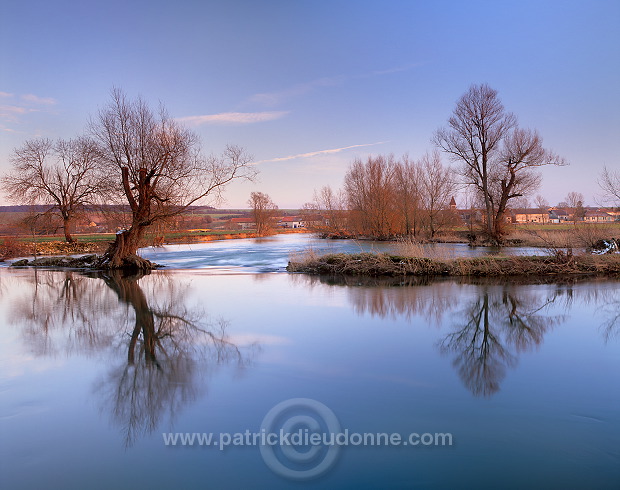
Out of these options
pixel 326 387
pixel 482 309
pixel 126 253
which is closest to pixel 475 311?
pixel 482 309

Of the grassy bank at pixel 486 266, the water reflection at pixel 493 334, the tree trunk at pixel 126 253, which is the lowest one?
the water reflection at pixel 493 334

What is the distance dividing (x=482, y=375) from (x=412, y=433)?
1.93 meters

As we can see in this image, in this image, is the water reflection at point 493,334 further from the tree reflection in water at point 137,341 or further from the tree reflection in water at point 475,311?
the tree reflection in water at point 137,341

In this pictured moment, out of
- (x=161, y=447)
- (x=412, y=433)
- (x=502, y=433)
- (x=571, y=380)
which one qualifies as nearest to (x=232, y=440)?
(x=161, y=447)

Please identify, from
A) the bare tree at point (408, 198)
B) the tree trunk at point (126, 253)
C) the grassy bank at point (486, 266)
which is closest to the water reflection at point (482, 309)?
the grassy bank at point (486, 266)

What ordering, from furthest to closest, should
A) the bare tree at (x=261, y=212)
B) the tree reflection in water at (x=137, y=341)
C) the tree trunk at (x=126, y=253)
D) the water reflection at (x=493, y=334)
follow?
the bare tree at (x=261, y=212) < the tree trunk at (x=126, y=253) < the water reflection at (x=493, y=334) < the tree reflection in water at (x=137, y=341)

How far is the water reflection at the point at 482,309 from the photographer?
5871 mm

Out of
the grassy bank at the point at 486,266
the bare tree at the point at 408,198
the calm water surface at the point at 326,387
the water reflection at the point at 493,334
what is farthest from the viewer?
the bare tree at the point at 408,198

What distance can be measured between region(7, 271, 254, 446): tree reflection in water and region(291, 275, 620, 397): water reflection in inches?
126

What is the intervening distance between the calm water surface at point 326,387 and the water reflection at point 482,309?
0.19 ft

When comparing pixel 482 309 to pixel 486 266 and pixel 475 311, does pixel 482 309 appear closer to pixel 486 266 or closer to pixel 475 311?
pixel 475 311

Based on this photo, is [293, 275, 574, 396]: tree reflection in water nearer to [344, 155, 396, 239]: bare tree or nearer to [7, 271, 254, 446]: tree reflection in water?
[7, 271, 254, 446]: tree reflection in water

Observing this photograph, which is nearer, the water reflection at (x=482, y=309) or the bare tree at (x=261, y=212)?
the water reflection at (x=482, y=309)

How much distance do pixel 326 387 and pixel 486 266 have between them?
11375mm
